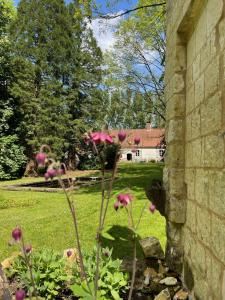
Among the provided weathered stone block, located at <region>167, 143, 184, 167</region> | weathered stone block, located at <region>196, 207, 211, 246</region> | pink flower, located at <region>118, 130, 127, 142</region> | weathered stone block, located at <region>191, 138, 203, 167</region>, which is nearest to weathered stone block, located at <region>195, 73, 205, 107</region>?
weathered stone block, located at <region>191, 138, 203, 167</region>

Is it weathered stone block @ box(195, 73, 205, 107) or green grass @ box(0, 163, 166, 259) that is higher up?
weathered stone block @ box(195, 73, 205, 107)

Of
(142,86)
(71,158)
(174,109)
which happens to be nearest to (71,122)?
(71,158)

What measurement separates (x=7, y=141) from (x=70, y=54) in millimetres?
12219

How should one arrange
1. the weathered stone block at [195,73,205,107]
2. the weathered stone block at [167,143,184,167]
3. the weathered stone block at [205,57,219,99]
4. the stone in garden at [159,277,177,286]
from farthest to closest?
1. the weathered stone block at [167,143,184,167]
2. the stone in garden at [159,277,177,286]
3. the weathered stone block at [195,73,205,107]
4. the weathered stone block at [205,57,219,99]

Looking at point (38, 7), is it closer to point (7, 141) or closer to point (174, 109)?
point (7, 141)

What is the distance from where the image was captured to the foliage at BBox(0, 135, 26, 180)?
25734 mm

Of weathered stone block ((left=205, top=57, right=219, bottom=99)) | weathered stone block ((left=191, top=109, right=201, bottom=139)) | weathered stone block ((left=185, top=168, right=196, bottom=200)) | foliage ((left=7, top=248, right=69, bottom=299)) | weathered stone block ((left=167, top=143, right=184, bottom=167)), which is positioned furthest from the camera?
weathered stone block ((left=167, top=143, right=184, bottom=167))

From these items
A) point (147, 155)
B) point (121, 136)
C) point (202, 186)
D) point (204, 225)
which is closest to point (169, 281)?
point (204, 225)

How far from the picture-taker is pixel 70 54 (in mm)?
34719

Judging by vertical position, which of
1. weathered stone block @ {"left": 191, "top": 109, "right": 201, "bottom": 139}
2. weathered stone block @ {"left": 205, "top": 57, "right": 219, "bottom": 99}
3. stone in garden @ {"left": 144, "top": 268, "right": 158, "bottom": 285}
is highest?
weathered stone block @ {"left": 205, "top": 57, "right": 219, "bottom": 99}

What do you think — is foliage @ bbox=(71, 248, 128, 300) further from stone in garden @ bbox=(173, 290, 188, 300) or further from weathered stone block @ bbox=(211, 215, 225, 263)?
weathered stone block @ bbox=(211, 215, 225, 263)

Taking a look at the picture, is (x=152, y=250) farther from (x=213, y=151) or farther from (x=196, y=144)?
(x=213, y=151)

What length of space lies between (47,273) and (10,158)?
905 inches

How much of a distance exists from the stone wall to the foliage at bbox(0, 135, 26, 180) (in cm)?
2138
